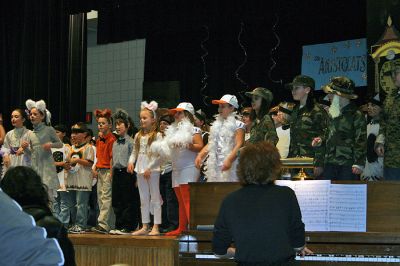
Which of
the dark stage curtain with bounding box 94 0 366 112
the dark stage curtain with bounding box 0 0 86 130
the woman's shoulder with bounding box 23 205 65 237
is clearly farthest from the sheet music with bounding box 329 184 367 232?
the dark stage curtain with bounding box 0 0 86 130

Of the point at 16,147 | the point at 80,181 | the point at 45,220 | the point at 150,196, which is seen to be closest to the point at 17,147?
the point at 16,147

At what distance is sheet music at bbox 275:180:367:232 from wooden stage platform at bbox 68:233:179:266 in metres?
1.69

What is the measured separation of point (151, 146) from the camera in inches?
269

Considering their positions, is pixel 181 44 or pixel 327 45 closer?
pixel 327 45

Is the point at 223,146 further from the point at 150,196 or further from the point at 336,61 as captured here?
the point at 336,61

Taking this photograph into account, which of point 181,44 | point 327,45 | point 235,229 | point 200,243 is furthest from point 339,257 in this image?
point 181,44

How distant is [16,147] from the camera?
802cm

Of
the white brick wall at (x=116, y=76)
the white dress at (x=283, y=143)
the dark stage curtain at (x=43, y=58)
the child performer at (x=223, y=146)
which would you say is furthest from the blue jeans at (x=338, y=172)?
the white brick wall at (x=116, y=76)

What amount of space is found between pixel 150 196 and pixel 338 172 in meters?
2.30

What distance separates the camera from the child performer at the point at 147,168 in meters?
6.89

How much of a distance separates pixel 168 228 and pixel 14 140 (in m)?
2.13

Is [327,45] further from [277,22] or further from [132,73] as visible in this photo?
[132,73]

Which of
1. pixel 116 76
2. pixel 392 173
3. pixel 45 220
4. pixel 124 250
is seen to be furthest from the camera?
pixel 116 76

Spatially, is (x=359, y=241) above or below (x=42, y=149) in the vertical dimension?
below
